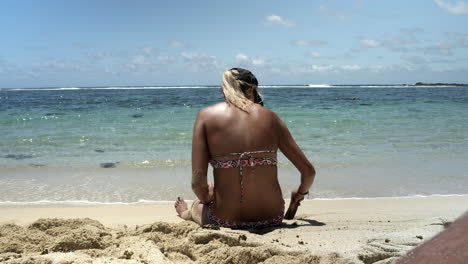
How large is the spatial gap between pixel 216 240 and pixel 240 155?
64cm

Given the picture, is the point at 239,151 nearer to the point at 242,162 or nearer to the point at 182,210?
the point at 242,162

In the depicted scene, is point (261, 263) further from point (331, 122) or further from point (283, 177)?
point (331, 122)

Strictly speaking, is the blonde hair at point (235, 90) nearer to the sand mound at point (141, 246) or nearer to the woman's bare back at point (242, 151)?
the woman's bare back at point (242, 151)

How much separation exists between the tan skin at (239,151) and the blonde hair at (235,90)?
0.04m

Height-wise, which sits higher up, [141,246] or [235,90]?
[235,90]

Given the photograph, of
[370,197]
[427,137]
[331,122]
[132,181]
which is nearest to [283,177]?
[370,197]

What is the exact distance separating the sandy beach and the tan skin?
208 millimetres

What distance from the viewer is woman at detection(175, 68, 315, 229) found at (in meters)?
3.38

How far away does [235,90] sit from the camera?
3.47m

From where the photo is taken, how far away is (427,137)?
10.3 meters

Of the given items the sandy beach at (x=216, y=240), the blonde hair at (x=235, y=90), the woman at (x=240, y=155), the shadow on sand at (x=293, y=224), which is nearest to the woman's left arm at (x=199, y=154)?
the woman at (x=240, y=155)

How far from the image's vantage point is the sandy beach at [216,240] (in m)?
2.84

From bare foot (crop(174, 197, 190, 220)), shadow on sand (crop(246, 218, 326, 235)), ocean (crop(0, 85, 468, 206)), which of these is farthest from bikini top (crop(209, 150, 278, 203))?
bare foot (crop(174, 197, 190, 220))

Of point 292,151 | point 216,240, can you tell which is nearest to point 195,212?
point 216,240
